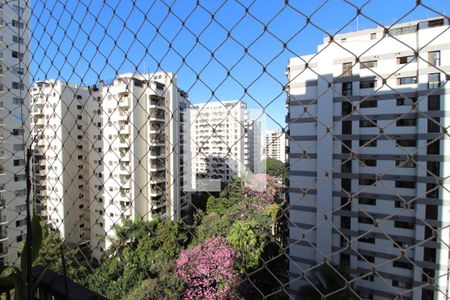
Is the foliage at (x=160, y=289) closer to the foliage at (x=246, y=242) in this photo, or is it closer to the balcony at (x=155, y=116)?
the foliage at (x=246, y=242)

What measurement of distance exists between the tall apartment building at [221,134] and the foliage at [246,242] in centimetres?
338

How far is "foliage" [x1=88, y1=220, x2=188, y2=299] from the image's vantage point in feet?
13.9

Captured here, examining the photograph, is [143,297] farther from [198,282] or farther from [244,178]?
[244,178]

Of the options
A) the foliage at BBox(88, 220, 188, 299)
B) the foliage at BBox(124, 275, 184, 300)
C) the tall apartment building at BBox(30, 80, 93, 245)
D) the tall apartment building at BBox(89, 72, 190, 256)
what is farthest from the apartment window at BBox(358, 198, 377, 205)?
the tall apartment building at BBox(30, 80, 93, 245)

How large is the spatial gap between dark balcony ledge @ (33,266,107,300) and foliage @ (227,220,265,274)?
4040 millimetres

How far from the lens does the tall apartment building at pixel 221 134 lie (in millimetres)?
655

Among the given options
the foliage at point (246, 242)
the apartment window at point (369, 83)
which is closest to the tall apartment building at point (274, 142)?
the apartment window at point (369, 83)

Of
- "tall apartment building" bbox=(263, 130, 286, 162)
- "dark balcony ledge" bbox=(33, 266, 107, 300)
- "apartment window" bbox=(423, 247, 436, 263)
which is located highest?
"tall apartment building" bbox=(263, 130, 286, 162)

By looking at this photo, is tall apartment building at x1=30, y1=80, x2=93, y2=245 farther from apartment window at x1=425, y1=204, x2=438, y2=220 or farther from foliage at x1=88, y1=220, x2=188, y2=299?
apartment window at x1=425, y1=204, x2=438, y2=220

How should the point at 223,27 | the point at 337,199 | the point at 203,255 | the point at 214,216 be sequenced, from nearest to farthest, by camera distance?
the point at 223,27 → the point at 337,199 → the point at 203,255 → the point at 214,216

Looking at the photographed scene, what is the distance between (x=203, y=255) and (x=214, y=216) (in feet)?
4.83

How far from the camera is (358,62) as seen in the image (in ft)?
1.43

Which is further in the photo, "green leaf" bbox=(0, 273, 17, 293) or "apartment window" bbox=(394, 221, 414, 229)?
"apartment window" bbox=(394, 221, 414, 229)

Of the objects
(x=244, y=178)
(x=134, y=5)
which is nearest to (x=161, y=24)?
(x=134, y=5)
